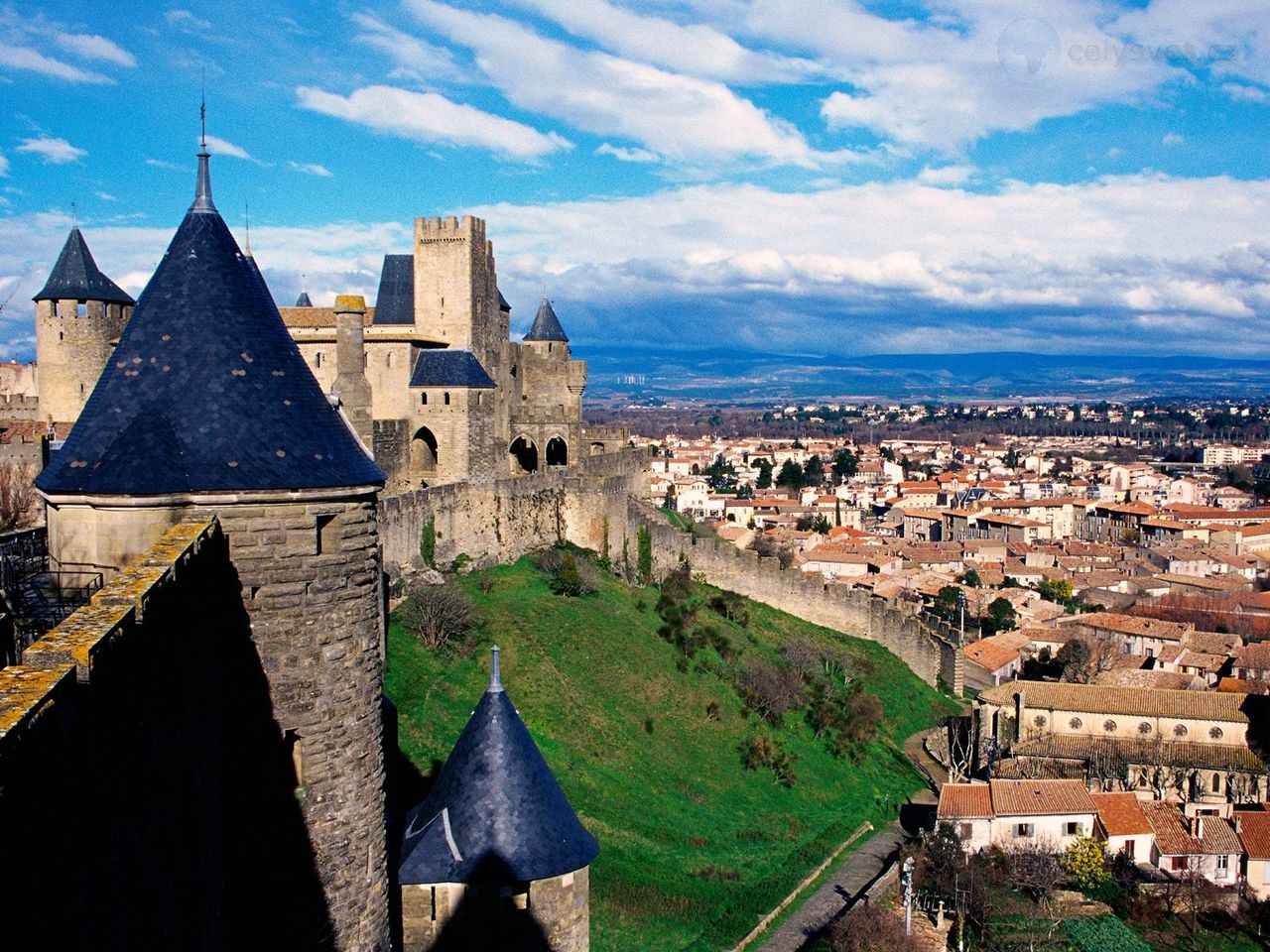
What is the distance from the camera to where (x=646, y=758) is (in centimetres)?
2158

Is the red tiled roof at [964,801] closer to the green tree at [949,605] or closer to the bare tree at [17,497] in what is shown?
the bare tree at [17,497]

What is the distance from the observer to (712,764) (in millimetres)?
23344

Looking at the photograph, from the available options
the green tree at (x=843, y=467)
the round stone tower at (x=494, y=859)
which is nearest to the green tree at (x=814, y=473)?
the green tree at (x=843, y=467)

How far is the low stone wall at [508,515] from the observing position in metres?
24.0

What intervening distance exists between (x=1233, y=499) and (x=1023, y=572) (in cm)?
5089

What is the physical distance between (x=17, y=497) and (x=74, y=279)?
26.9 feet

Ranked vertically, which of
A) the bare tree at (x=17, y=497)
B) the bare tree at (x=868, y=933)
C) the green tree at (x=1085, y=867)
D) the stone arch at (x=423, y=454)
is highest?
the stone arch at (x=423, y=454)

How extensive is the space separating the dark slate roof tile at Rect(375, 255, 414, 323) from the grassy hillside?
24.1ft

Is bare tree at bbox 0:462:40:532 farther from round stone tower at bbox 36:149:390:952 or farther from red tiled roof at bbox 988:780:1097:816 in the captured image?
red tiled roof at bbox 988:780:1097:816

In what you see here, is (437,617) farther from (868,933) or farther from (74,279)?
(74,279)

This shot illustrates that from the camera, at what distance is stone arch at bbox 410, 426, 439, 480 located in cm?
2805

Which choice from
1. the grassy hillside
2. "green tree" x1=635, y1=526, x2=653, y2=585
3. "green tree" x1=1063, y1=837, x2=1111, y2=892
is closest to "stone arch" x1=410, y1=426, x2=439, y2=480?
the grassy hillside

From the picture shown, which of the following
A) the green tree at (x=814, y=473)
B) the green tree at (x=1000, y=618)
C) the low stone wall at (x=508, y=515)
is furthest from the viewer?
the green tree at (x=814, y=473)

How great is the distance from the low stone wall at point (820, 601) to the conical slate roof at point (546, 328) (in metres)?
5.81
